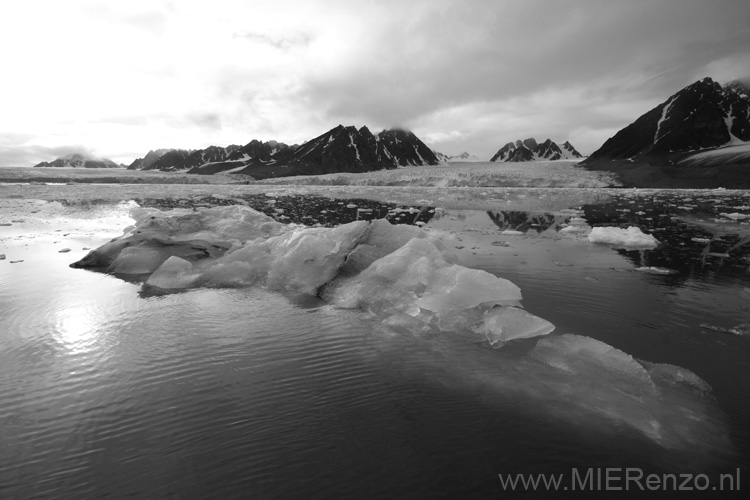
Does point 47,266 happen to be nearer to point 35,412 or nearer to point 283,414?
point 35,412

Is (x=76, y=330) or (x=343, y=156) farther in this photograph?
(x=343, y=156)

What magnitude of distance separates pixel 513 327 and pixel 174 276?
720cm

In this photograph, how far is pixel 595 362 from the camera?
14.4ft

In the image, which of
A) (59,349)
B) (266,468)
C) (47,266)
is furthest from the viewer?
(47,266)

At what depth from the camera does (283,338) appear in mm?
5293

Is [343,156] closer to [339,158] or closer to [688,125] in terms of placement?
[339,158]

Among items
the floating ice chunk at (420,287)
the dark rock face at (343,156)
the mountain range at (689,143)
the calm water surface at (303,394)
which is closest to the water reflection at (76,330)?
the calm water surface at (303,394)

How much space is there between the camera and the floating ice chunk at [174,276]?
25.9 feet

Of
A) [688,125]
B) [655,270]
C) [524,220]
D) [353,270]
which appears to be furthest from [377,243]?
[688,125]

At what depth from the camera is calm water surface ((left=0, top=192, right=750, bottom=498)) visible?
A: 114 inches

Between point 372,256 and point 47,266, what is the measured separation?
8.26 metres

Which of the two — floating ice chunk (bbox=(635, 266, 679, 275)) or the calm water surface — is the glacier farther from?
floating ice chunk (bbox=(635, 266, 679, 275))

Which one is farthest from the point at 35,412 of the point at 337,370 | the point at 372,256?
the point at 372,256

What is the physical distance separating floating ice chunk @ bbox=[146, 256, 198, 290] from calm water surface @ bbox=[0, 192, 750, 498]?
1.71ft
